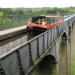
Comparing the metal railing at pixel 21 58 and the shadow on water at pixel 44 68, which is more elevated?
the metal railing at pixel 21 58

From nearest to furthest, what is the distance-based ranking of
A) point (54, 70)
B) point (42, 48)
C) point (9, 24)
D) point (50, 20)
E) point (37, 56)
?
point (37, 56)
point (42, 48)
point (54, 70)
point (9, 24)
point (50, 20)

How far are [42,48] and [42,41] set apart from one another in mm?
338

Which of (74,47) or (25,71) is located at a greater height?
(25,71)

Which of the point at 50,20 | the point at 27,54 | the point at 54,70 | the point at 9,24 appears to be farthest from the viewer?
the point at 50,20

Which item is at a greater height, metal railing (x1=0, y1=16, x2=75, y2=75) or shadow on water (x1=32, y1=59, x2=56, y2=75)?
metal railing (x1=0, y1=16, x2=75, y2=75)

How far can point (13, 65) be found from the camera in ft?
25.6

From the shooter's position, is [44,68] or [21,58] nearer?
[21,58]

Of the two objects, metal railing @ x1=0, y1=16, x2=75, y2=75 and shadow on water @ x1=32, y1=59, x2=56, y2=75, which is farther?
shadow on water @ x1=32, y1=59, x2=56, y2=75

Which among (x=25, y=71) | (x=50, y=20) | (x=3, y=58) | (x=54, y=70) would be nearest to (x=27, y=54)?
(x=25, y=71)

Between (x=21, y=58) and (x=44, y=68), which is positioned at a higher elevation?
(x=21, y=58)

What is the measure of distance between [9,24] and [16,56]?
730 inches

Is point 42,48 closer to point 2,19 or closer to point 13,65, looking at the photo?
point 13,65

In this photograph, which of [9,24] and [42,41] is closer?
[42,41]

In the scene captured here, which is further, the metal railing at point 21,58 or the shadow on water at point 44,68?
the shadow on water at point 44,68
